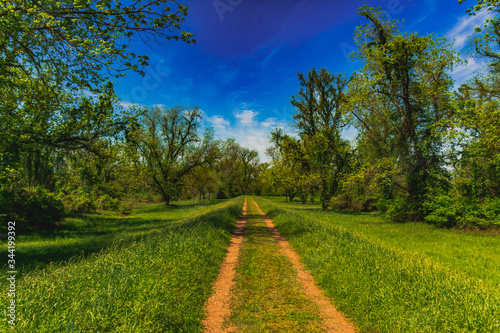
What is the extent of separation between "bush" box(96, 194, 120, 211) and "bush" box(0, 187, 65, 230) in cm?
614

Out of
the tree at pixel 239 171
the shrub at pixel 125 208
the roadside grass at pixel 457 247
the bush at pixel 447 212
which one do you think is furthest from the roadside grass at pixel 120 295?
the tree at pixel 239 171

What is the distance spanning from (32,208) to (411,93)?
28.7m

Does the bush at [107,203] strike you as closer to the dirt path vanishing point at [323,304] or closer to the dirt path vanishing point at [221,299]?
the dirt path vanishing point at [221,299]

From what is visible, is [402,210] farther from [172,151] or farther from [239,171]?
[239,171]

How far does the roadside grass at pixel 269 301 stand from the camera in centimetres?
418

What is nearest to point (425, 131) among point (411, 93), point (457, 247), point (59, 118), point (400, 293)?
point (411, 93)

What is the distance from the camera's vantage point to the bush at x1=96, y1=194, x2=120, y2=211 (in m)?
20.1

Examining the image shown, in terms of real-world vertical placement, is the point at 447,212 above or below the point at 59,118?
below

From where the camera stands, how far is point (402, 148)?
17766 mm

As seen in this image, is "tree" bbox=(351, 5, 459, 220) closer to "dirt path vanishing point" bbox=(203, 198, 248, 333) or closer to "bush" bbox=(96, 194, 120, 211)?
"dirt path vanishing point" bbox=(203, 198, 248, 333)

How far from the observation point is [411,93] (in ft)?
56.4

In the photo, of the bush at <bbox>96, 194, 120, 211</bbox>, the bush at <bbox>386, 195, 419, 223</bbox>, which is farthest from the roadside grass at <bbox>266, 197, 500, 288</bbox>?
the bush at <bbox>96, 194, 120, 211</bbox>

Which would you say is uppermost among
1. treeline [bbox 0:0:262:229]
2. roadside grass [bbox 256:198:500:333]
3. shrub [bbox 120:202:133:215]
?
treeline [bbox 0:0:262:229]

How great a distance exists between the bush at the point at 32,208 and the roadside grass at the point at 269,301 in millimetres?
13872
